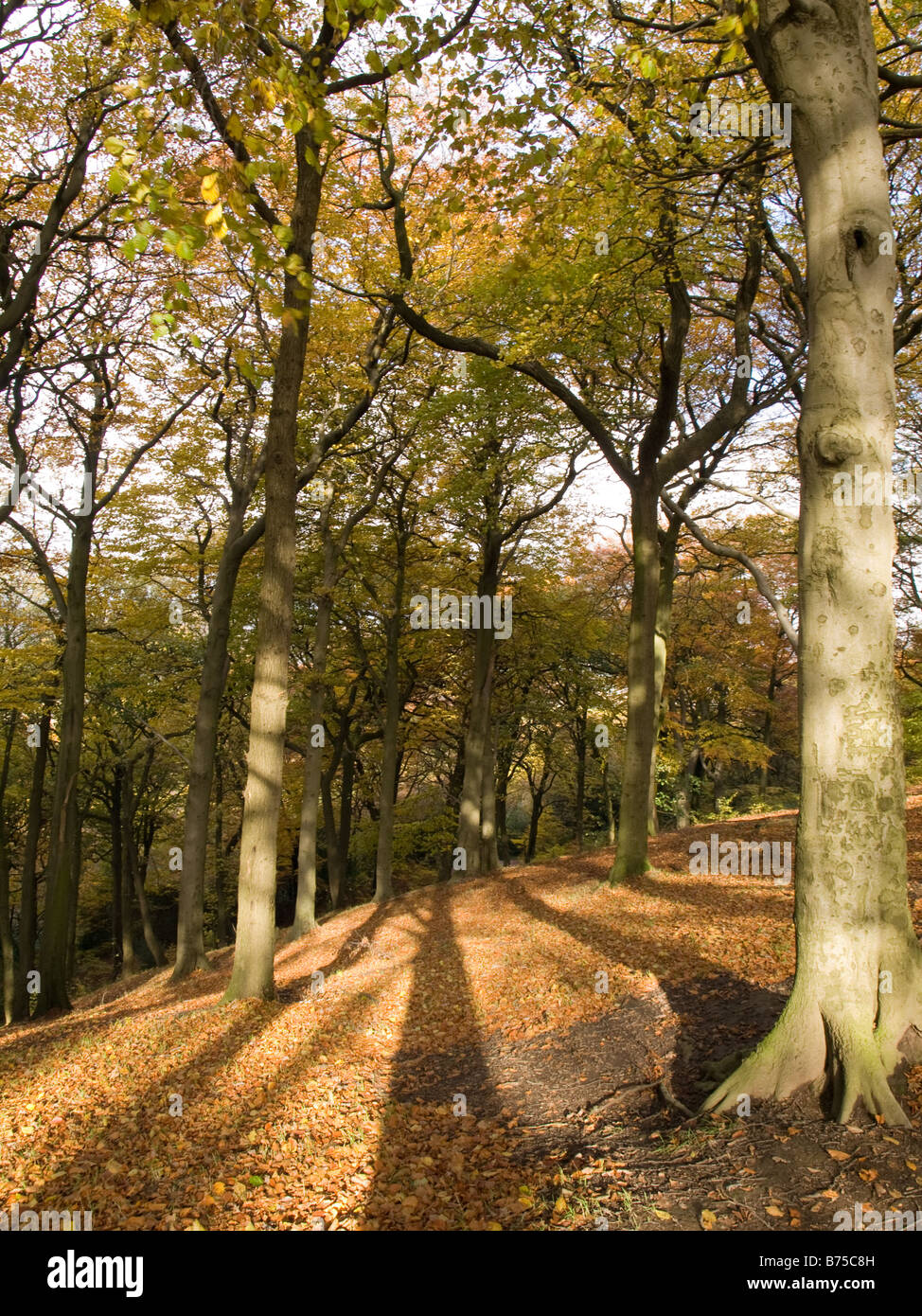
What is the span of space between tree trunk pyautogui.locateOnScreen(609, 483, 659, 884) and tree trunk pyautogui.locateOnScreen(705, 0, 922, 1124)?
6.53 m

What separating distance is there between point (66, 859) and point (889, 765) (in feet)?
42.9

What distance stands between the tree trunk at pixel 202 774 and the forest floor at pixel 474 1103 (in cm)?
375

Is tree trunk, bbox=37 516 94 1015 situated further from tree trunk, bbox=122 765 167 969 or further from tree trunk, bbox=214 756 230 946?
tree trunk, bbox=214 756 230 946

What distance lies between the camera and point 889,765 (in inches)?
154

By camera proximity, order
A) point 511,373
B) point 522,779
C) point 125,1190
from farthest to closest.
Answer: point 522,779
point 511,373
point 125,1190

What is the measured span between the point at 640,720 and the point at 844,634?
6854 mm

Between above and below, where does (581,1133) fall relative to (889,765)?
below

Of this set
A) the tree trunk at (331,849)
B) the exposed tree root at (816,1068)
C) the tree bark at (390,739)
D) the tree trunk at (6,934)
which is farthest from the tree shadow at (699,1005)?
the tree trunk at (331,849)

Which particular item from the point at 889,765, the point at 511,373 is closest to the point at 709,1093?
the point at 889,765

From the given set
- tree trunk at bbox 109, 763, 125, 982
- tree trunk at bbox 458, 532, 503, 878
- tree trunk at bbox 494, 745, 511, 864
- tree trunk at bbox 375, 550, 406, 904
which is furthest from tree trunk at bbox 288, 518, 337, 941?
tree trunk at bbox 494, 745, 511, 864

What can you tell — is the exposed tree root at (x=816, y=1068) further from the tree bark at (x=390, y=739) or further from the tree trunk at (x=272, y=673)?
the tree bark at (x=390, y=739)

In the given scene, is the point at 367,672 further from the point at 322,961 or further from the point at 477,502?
the point at 322,961

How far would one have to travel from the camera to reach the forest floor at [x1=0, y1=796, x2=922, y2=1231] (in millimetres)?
3492

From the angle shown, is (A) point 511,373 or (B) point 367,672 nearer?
(A) point 511,373
